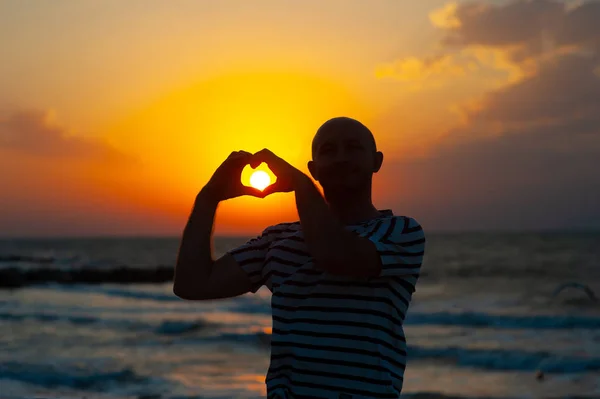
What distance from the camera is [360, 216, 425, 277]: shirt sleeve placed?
2.18 m

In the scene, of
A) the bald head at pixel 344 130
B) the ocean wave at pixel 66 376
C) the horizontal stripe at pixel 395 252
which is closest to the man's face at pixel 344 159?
the bald head at pixel 344 130

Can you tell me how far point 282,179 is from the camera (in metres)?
2.21

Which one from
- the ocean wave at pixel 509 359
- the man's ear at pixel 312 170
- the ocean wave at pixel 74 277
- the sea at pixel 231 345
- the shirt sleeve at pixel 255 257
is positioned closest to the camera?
the man's ear at pixel 312 170

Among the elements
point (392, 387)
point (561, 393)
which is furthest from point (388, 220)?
point (561, 393)

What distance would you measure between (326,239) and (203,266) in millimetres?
623

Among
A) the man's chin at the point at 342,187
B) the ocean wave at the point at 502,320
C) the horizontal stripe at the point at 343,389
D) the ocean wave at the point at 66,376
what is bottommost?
the ocean wave at the point at 66,376

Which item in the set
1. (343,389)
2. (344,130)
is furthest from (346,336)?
(344,130)

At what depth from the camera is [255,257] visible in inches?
100.0

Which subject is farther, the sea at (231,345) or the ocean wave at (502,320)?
the ocean wave at (502,320)

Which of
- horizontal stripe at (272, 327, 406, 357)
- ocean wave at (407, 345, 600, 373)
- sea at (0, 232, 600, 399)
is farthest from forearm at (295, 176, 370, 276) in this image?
ocean wave at (407, 345, 600, 373)

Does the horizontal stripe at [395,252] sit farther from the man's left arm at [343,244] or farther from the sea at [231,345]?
the sea at [231,345]

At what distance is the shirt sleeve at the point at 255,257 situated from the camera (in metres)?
2.53

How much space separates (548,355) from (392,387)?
12.4 m

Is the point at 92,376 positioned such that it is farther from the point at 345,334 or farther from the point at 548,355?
the point at 345,334
